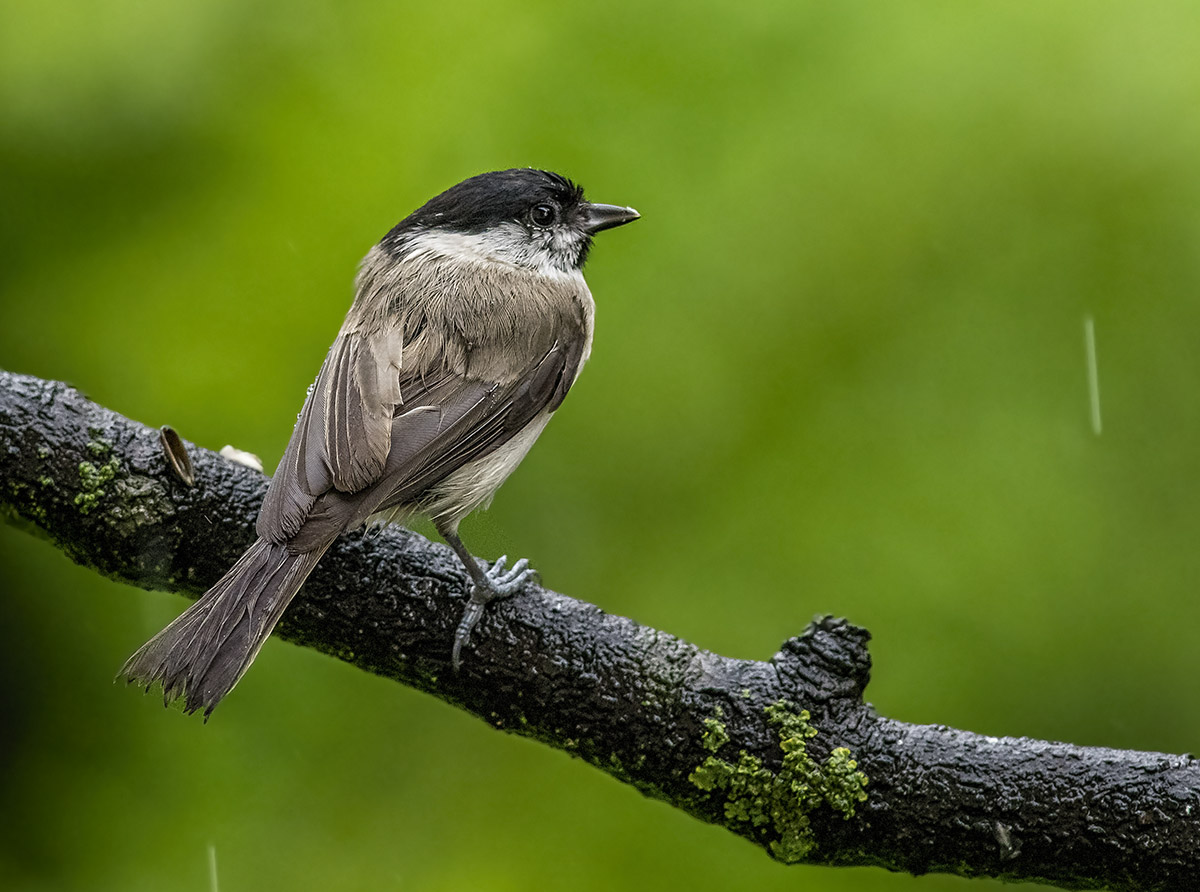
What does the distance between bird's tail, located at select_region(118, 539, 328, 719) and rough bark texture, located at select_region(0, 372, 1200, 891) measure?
23 centimetres

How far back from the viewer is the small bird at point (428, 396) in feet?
8.15

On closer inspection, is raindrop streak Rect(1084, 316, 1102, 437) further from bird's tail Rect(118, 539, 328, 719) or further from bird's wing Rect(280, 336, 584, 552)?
bird's tail Rect(118, 539, 328, 719)

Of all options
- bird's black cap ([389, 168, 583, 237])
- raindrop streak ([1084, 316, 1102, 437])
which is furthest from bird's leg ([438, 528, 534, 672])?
raindrop streak ([1084, 316, 1102, 437])

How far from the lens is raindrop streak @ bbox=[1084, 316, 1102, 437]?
144 inches

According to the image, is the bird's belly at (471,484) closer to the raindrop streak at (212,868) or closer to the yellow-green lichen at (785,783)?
the yellow-green lichen at (785,783)

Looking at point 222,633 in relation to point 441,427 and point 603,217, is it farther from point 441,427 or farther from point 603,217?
point 603,217

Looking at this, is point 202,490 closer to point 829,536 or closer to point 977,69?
point 829,536

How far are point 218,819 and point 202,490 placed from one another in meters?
1.42

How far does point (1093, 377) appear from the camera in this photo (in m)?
3.69

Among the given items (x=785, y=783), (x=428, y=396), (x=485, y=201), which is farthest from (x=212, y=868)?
(x=485, y=201)

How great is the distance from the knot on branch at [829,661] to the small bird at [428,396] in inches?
25.6

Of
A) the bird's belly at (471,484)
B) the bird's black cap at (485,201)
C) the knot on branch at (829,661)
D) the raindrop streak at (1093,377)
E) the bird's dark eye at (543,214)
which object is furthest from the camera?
the raindrop streak at (1093,377)

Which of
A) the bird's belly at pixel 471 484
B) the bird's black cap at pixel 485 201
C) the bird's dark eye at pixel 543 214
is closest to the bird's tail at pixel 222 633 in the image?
the bird's belly at pixel 471 484

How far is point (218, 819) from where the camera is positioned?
374 centimetres
